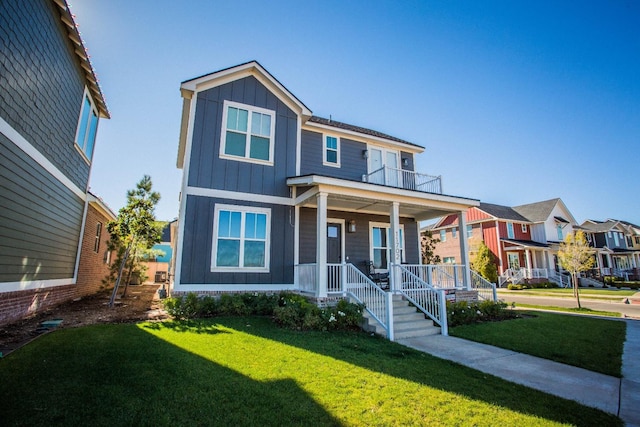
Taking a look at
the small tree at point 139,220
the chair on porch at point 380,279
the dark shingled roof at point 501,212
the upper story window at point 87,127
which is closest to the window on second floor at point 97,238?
the small tree at point 139,220

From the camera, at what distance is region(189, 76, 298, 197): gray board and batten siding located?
967 cm

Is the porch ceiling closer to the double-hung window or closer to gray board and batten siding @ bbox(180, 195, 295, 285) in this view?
the double-hung window

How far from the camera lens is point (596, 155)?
69.2ft

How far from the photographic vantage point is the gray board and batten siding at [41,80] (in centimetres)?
570

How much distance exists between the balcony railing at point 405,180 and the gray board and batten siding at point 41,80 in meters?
9.95

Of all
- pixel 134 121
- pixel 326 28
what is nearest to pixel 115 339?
pixel 134 121

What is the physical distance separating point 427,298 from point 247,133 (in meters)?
7.85

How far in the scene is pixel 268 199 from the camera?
1032cm

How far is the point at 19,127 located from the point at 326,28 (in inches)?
351

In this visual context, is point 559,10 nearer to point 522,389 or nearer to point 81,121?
point 522,389

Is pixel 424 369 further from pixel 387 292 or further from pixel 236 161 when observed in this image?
pixel 236 161

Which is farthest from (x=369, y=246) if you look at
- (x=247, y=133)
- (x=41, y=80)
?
(x=41, y=80)

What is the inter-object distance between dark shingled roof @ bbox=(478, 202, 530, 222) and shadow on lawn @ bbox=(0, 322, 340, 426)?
3206 cm

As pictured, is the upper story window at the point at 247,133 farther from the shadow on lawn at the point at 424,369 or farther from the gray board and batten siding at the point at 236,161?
the shadow on lawn at the point at 424,369
